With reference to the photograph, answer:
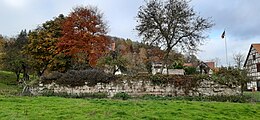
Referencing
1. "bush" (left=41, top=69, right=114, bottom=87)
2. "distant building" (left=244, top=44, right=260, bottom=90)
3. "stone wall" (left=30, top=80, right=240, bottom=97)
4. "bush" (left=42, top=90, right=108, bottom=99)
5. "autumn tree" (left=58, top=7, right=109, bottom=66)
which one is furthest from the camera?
"distant building" (left=244, top=44, right=260, bottom=90)

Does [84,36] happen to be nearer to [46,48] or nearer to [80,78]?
[46,48]

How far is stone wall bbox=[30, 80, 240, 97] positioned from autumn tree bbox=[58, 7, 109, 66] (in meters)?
12.3

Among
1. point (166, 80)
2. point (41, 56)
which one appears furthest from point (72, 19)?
point (166, 80)

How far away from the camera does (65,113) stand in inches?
418

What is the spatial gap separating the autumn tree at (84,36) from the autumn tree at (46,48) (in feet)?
4.85

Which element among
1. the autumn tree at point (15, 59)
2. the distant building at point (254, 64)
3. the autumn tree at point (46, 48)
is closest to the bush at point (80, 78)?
the autumn tree at point (46, 48)

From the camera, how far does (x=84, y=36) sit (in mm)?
36219

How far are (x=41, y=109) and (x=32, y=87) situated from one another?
11.8m

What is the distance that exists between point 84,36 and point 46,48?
578cm

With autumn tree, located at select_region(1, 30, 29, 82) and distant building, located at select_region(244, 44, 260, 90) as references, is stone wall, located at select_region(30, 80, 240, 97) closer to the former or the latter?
autumn tree, located at select_region(1, 30, 29, 82)

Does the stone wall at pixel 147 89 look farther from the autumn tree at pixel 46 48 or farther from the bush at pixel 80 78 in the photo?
the autumn tree at pixel 46 48

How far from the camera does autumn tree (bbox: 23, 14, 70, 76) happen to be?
36953 mm

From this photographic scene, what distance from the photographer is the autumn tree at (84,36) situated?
35750 millimetres

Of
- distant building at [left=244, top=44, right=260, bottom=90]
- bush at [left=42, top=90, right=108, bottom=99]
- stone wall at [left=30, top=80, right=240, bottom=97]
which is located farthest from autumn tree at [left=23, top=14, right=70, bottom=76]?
distant building at [left=244, top=44, right=260, bottom=90]
